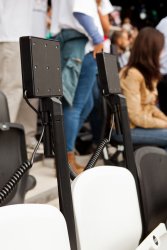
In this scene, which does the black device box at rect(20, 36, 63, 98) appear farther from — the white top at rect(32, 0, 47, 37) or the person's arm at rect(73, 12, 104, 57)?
the white top at rect(32, 0, 47, 37)

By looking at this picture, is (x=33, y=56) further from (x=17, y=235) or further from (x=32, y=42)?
(x=17, y=235)

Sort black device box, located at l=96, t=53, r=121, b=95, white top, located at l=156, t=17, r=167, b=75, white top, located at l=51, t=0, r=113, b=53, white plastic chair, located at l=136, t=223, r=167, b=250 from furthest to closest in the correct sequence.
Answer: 1. white top, located at l=156, t=17, r=167, b=75
2. white top, located at l=51, t=0, r=113, b=53
3. black device box, located at l=96, t=53, r=121, b=95
4. white plastic chair, located at l=136, t=223, r=167, b=250

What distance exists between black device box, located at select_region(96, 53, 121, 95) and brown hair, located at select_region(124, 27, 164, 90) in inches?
39.2

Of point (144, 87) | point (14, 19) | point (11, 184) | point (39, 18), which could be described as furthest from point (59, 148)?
point (39, 18)

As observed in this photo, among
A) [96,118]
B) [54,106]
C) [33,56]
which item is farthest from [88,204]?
[96,118]

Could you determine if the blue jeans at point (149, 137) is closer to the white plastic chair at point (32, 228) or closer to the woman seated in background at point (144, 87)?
the woman seated in background at point (144, 87)

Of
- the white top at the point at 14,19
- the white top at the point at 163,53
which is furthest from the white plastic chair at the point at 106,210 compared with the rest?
the white top at the point at 163,53

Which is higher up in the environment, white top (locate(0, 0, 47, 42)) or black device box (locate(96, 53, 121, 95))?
white top (locate(0, 0, 47, 42))

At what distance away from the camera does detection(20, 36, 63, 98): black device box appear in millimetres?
914

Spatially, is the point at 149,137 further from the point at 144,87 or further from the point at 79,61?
the point at 79,61

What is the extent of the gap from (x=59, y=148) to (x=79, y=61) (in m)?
1.19

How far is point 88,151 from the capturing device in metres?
3.00

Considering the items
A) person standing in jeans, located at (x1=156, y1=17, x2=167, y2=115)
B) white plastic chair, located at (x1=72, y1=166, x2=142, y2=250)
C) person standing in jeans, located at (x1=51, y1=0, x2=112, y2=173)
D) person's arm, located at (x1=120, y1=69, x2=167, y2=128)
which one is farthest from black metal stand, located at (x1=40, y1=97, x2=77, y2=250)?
person standing in jeans, located at (x1=156, y1=17, x2=167, y2=115)

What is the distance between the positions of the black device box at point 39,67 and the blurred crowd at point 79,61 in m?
0.94
